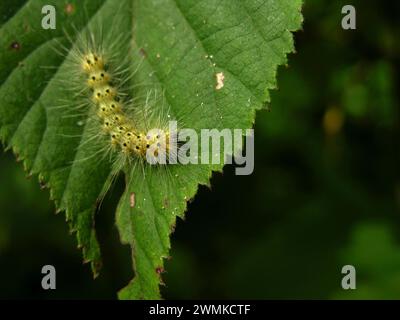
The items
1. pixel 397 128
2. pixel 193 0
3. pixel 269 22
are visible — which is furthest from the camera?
pixel 397 128

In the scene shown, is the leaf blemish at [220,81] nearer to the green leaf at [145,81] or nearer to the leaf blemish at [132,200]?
the green leaf at [145,81]

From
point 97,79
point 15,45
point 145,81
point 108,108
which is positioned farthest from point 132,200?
point 15,45

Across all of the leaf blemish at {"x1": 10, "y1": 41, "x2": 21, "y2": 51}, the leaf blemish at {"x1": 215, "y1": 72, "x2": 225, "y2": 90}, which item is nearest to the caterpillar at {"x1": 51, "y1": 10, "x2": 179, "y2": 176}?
the leaf blemish at {"x1": 10, "y1": 41, "x2": 21, "y2": 51}

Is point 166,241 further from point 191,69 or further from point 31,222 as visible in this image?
point 31,222

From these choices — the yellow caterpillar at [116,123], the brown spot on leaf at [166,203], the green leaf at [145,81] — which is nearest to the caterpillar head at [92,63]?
the yellow caterpillar at [116,123]

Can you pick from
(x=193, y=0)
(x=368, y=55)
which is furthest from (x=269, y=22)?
(x=368, y=55)
